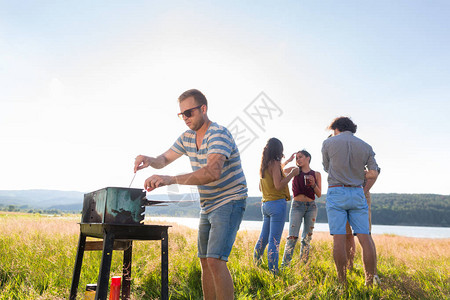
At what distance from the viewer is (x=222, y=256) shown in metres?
2.58

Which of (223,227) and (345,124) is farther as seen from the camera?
(345,124)

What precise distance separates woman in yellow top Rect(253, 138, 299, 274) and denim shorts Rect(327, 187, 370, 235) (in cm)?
80

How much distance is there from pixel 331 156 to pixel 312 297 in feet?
5.53

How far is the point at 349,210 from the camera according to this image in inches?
155

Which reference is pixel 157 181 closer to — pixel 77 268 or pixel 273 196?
pixel 77 268

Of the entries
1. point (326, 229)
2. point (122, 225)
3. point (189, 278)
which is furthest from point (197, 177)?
point (326, 229)

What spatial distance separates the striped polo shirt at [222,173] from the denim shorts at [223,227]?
60mm

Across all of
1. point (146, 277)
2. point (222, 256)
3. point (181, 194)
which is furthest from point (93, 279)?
point (222, 256)

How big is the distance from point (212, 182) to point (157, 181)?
551mm

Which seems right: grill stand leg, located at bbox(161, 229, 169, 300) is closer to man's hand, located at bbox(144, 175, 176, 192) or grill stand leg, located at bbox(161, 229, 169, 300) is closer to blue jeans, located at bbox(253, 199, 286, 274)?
man's hand, located at bbox(144, 175, 176, 192)

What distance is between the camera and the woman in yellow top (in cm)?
450

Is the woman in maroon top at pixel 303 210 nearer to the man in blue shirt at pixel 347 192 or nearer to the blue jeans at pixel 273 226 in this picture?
the blue jeans at pixel 273 226

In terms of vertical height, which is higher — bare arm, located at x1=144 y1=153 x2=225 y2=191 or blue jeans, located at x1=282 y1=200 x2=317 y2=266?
bare arm, located at x1=144 y1=153 x2=225 y2=191

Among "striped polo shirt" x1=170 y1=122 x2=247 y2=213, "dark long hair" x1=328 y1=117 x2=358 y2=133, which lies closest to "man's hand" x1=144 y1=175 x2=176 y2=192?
"striped polo shirt" x1=170 y1=122 x2=247 y2=213
